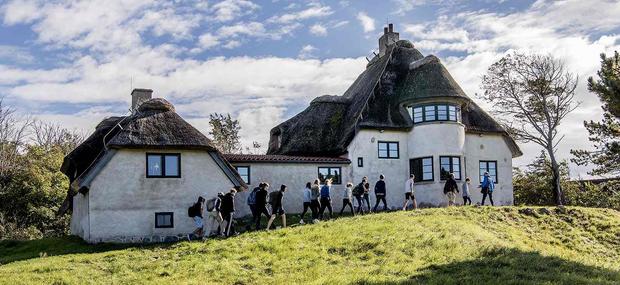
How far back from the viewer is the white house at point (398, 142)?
105 ft

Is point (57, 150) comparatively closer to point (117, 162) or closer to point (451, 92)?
point (117, 162)

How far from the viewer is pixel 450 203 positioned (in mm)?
30812

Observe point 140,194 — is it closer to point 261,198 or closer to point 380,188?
point 261,198

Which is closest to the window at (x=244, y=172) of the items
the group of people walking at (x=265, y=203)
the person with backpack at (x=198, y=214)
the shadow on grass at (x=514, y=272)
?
the group of people walking at (x=265, y=203)

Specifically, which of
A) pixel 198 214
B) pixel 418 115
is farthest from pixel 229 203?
pixel 418 115

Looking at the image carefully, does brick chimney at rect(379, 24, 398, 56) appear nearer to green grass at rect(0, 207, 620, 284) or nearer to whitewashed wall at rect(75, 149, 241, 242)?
green grass at rect(0, 207, 620, 284)

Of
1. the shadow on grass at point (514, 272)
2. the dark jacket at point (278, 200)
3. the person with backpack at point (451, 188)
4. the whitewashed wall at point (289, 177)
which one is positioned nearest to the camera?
the shadow on grass at point (514, 272)

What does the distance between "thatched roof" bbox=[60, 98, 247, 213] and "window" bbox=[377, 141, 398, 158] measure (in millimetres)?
9520

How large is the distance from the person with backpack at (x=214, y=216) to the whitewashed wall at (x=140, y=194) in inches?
31.8

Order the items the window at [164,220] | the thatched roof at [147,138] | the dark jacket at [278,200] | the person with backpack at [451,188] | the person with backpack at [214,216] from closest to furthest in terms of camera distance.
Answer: the person with backpack at [214,216], the dark jacket at [278,200], the thatched roof at [147,138], the window at [164,220], the person with backpack at [451,188]

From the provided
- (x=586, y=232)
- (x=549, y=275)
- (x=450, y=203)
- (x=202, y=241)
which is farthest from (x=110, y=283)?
(x=586, y=232)

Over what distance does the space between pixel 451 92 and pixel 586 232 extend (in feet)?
31.5

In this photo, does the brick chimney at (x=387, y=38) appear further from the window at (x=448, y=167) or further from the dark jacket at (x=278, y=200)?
the dark jacket at (x=278, y=200)

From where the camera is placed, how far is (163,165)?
2672cm
